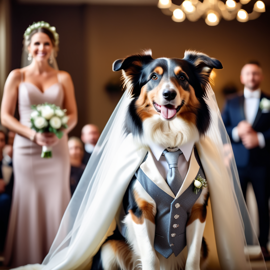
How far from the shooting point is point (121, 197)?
1423 mm

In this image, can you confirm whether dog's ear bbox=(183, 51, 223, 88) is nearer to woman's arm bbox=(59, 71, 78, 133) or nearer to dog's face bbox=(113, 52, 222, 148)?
dog's face bbox=(113, 52, 222, 148)

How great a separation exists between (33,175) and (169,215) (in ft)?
4.50

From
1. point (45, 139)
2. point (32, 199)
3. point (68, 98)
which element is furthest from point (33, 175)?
point (68, 98)

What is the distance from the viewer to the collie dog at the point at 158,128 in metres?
1.31

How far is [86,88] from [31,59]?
262cm

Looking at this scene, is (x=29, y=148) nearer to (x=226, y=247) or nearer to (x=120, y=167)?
(x=120, y=167)

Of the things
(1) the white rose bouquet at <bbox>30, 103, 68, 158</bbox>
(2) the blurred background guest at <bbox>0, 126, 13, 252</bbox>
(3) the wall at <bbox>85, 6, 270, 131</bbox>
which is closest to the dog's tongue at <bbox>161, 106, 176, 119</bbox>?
(1) the white rose bouquet at <bbox>30, 103, 68, 158</bbox>

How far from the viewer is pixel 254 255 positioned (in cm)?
164

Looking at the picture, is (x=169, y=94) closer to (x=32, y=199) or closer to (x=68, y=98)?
(x=68, y=98)

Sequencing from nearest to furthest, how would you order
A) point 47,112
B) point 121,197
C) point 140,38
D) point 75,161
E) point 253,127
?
point 121,197, point 47,112, point 253,127, point 75,161, point 140,38

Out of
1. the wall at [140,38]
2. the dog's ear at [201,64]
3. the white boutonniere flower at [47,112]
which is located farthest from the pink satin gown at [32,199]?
the wall at [140,38]

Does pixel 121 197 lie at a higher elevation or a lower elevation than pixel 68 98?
lower

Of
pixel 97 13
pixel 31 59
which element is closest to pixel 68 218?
pixel 31 59

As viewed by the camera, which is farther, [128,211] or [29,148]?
[29,148]
